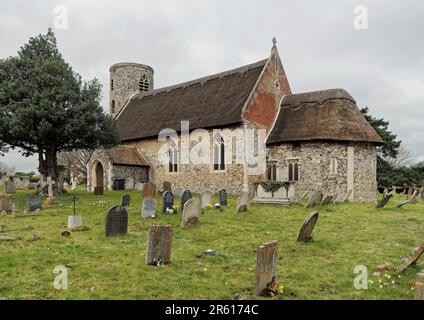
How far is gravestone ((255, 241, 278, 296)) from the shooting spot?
6277 millimetres

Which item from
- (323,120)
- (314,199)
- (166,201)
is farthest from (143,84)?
(166,201)

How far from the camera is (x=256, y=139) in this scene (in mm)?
23578

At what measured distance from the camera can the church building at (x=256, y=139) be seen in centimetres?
2208

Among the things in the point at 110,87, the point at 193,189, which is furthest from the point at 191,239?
the point at 110,87

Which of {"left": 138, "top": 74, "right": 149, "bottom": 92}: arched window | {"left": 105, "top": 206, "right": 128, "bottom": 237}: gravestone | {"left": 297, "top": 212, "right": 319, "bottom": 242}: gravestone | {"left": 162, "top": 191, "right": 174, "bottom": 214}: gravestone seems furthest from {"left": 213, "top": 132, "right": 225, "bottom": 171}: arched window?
{"left": 138, "top": 74, "right": 149, "bottom": 92}: arched window

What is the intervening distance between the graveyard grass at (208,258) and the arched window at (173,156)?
1277 cm

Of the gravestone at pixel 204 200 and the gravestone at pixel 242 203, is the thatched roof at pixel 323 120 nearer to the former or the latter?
the gravestone at pixel 242 203

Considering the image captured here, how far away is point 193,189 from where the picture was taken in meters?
25.5

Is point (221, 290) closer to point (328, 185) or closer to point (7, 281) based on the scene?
point (7, 281)

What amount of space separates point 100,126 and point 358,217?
14480mm

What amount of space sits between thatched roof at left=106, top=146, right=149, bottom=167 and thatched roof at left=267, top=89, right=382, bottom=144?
32.9ft

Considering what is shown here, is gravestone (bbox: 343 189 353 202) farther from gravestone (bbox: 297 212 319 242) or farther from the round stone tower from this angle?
the round stone tower

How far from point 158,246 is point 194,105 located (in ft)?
66.3

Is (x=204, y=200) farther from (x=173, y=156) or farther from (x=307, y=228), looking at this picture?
(x=173, y=156)
